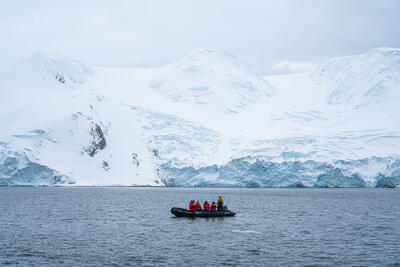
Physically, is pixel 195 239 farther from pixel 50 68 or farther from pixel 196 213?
pixel 50 68

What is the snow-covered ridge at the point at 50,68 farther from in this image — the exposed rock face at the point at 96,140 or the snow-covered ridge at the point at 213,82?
the exposed rock face at the point at 96,140

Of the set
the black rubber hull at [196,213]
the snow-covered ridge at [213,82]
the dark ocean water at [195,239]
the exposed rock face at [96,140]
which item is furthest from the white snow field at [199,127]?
the black rubber hull at [196,213]

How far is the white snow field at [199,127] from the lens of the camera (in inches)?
4001

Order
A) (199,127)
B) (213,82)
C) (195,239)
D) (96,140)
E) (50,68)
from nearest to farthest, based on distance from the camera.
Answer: (195,239) < (96,140) < (199,127) < (50,68) < (213,82)

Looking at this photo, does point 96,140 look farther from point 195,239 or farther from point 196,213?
point 195,239

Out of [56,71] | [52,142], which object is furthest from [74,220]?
[56,71]

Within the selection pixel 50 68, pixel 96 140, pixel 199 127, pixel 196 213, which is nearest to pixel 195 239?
pixel 196 213

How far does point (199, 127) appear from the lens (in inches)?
5025

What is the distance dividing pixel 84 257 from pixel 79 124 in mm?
95574

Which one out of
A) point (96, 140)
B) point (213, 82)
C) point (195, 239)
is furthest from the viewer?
point (213, 82)

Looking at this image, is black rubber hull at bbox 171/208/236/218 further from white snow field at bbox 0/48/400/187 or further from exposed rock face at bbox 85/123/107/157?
exposed rock face at bbox 85/123/107/157

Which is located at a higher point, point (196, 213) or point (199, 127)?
point (199, 127)

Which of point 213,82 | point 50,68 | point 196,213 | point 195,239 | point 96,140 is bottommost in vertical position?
point 195,239

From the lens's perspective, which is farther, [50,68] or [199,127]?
[50,68]
